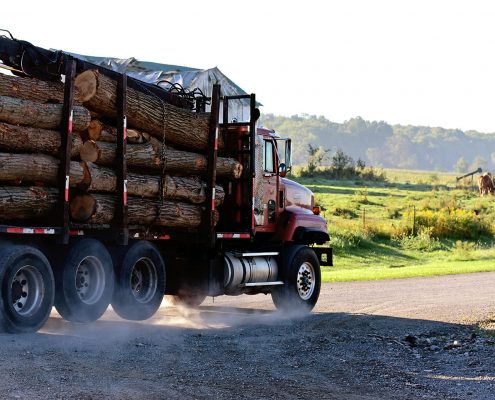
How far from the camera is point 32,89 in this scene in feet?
43.6

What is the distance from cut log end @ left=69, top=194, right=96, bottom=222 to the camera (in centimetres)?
1398

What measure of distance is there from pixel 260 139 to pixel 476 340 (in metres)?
5.62

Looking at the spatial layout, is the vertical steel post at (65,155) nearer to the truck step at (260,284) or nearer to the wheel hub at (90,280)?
the wheel hub at (90,280)

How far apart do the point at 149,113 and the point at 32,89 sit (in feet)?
8.03

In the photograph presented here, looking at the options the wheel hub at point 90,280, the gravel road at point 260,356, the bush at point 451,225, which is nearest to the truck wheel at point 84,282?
the wheel hub at point 90,280

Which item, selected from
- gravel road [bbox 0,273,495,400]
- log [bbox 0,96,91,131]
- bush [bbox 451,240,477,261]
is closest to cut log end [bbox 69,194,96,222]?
log [bbox 0,96,91,131]

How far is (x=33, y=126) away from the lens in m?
13.2

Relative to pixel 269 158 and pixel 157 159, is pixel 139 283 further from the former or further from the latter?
pixel 269 158

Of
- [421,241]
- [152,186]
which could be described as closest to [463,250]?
[421,241]

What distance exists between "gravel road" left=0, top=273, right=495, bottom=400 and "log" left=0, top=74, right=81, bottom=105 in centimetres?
309

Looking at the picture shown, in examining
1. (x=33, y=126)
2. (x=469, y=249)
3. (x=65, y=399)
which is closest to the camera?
(x=65, y=399)

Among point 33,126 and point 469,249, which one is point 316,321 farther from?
point 469,249

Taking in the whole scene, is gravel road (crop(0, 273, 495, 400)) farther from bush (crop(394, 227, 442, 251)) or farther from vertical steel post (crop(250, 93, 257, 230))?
bush (crop(394, 227, 442, 251))

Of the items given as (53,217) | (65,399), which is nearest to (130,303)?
(53,217)
